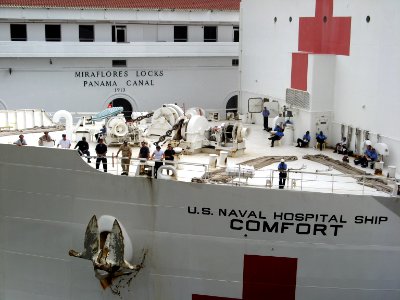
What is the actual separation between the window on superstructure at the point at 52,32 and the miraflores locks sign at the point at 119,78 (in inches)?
46.1

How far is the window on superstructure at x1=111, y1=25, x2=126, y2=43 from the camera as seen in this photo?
18203mm

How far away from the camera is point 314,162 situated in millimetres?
11031

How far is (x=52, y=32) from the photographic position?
57.9ft

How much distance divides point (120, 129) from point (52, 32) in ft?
22.6

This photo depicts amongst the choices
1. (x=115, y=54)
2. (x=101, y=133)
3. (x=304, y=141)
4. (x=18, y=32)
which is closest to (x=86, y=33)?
(x=115, y=54)

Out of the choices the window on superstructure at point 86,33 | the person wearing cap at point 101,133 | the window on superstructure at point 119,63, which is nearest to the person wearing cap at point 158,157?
the person wearing cap at point 101,133

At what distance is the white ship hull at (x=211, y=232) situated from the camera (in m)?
8.85

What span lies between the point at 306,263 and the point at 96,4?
11.6 meters

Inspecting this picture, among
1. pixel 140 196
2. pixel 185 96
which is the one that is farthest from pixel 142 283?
pixel 185 96

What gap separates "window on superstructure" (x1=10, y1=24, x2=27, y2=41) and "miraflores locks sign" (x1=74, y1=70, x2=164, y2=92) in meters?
1.83

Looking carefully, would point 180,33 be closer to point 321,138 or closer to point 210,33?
point 210,33

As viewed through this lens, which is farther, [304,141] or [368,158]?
[304,141]

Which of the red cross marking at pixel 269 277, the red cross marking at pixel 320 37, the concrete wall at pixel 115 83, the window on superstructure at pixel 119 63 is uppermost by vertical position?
the red cross marking at pixel 320 37

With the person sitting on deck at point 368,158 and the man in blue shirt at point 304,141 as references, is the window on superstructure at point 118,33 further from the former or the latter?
the person sitting on deck at point 368,158
